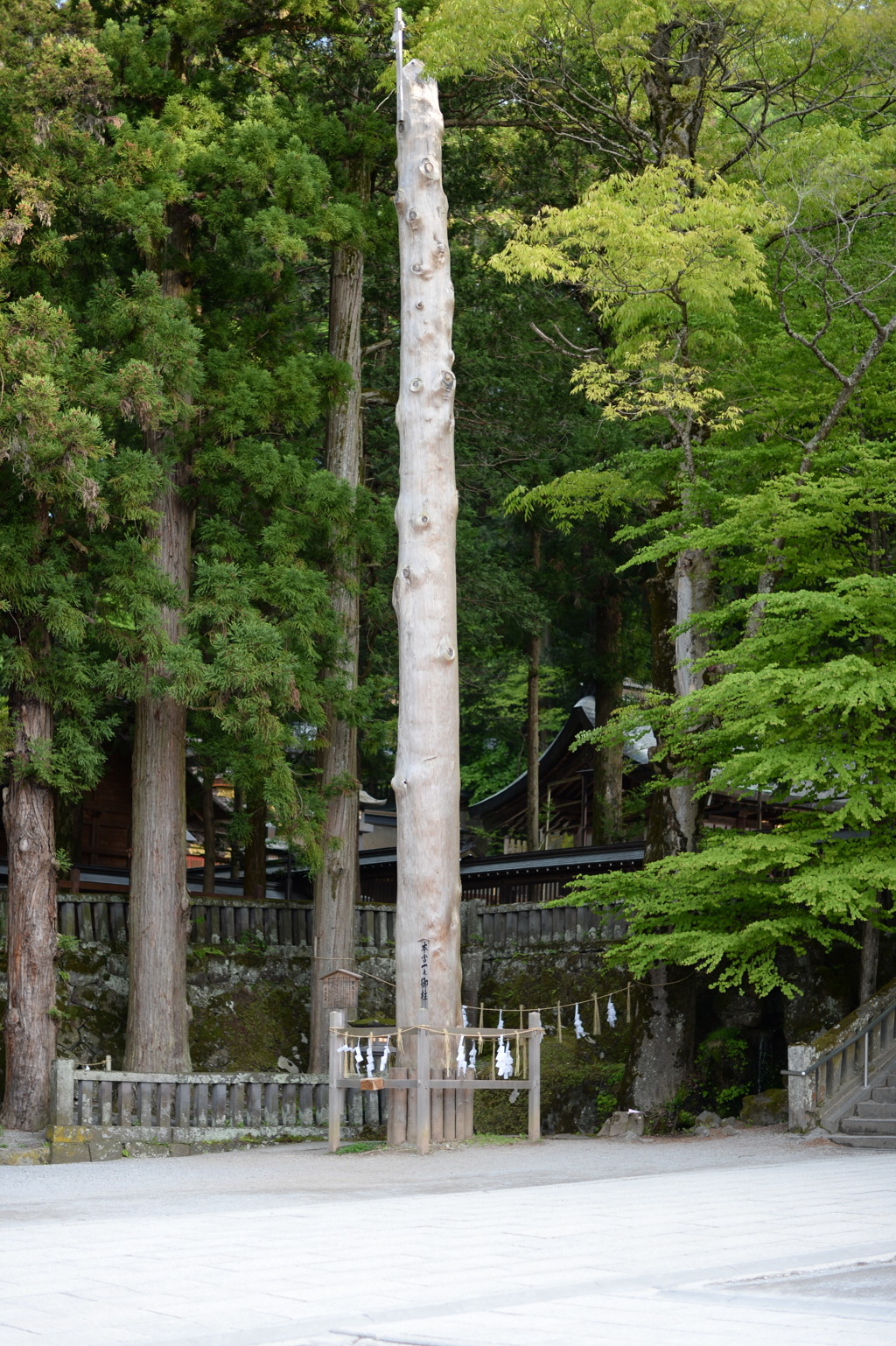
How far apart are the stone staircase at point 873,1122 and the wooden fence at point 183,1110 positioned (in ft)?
14.1

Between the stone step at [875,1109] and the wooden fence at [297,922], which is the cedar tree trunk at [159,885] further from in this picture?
the stone step at [875,1109]

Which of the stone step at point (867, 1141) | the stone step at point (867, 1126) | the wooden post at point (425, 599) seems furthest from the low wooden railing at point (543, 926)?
the stone step at point (867, 1141)

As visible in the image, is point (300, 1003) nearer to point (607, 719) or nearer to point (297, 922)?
point (297, 922)

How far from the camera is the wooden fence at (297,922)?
15.2 metres

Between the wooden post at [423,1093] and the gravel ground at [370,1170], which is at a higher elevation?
the wooden post at [423,1093]

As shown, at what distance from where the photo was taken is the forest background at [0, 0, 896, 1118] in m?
12.2

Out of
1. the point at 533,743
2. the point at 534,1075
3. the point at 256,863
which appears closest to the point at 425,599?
the point at 534,1075

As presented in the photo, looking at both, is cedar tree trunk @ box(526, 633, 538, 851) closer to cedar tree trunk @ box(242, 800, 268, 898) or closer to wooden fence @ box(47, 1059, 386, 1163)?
cedar tree trunk @ box(242, 800, 268, 898)

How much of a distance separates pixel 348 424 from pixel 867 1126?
9.27 metres

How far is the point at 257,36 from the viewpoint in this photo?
15977 mm

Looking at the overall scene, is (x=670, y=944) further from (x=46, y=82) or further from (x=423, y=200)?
(x=46, y=82)

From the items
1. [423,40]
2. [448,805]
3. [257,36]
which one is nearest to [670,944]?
[448,805]

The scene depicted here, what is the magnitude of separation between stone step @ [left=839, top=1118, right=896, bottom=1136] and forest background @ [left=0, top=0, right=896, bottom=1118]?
4.70 ft

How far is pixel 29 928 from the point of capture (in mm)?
12938
